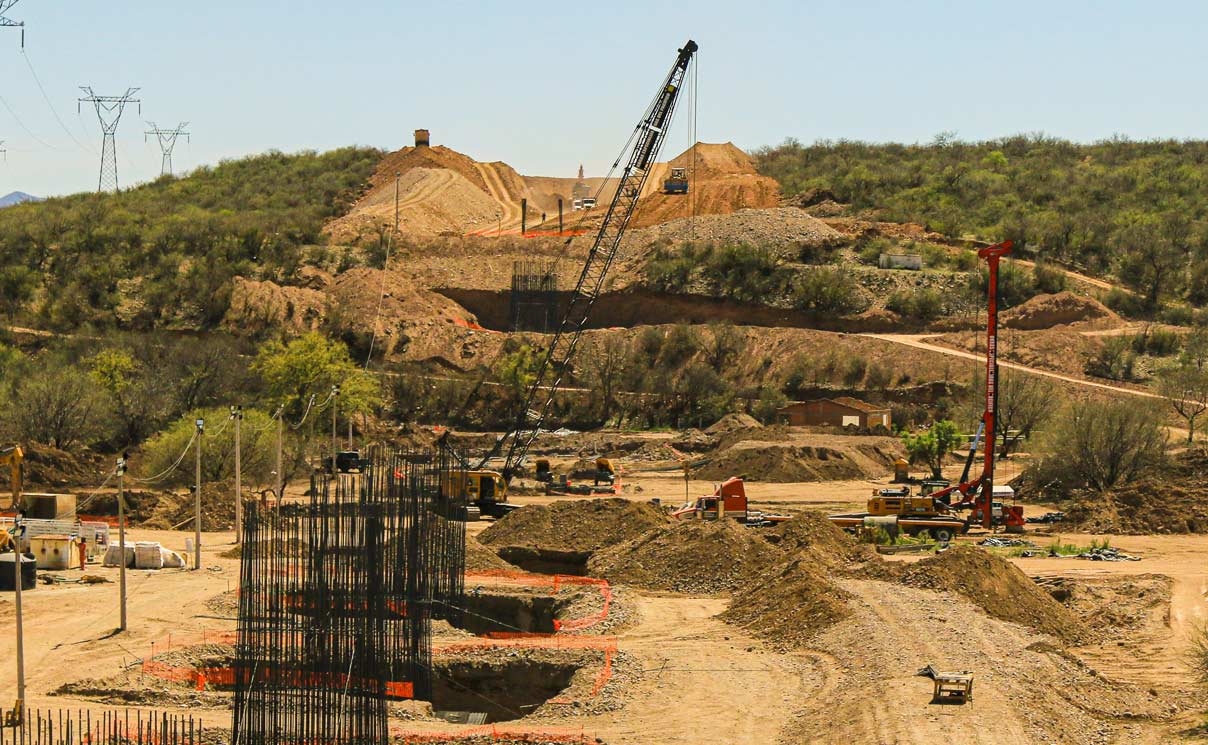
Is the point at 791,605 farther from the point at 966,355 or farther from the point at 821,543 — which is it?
the point at 966,355

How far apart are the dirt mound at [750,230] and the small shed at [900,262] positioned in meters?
5.26

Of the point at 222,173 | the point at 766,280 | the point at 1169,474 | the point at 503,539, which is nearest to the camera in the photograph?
the point at 503,539

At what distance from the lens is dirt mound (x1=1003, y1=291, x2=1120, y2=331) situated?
9375 cm

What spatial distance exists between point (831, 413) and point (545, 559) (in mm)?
36974

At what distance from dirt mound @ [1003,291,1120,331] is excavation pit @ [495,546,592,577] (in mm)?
52627

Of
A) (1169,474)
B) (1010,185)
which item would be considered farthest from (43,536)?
(1010,185)

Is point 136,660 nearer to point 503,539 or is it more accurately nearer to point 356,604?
point 356,604

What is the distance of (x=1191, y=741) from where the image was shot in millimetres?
25797

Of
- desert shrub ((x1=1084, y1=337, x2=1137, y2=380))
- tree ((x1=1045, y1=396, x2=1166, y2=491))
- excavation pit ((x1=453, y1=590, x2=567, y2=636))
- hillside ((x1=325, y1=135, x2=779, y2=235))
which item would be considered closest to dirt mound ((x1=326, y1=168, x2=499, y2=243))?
hillside ((x1=325, y1=135, x2=779, y2=235))

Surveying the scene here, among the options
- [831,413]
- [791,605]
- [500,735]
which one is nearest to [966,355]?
[831,413]

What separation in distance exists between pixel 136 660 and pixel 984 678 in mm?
16567

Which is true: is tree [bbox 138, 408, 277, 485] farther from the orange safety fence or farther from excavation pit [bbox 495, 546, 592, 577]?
the orange safety fence

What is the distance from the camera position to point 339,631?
2784 cm

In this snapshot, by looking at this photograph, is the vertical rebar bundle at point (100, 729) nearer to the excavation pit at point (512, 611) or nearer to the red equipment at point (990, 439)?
the excavation pit at point (512, 611)
